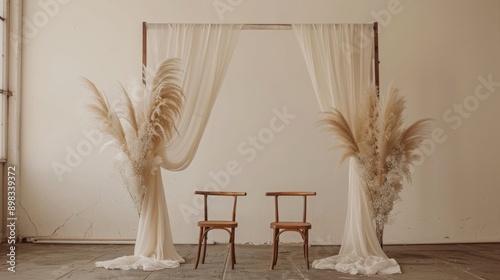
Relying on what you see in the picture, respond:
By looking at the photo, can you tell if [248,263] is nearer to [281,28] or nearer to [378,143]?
[378,143]

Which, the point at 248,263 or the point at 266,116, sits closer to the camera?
the point at 248,263

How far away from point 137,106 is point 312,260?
223cm

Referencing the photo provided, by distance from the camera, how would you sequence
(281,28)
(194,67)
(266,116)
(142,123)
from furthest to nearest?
(266,116), (281,28), (194,67), (142,123)

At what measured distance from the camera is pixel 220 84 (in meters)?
5.12

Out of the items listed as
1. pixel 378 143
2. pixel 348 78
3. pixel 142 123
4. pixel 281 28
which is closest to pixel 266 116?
pixel 281 28

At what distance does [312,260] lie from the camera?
199 inches

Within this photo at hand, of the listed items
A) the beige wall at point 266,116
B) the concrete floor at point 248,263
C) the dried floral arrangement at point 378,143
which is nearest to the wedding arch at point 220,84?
the dried floral arrangement at point 378,143

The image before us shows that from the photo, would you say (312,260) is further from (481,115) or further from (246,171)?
(481,115)

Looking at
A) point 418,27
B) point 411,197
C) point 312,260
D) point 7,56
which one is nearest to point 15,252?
point 7,56

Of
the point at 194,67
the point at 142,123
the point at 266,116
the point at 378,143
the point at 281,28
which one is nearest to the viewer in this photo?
the point at 142,123

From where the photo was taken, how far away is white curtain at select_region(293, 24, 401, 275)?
4.89 metres

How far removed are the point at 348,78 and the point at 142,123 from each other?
6.70ft

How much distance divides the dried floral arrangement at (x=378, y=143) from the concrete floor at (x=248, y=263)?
26.0 inches

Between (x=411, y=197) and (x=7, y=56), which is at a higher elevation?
(x=7, y=56)
